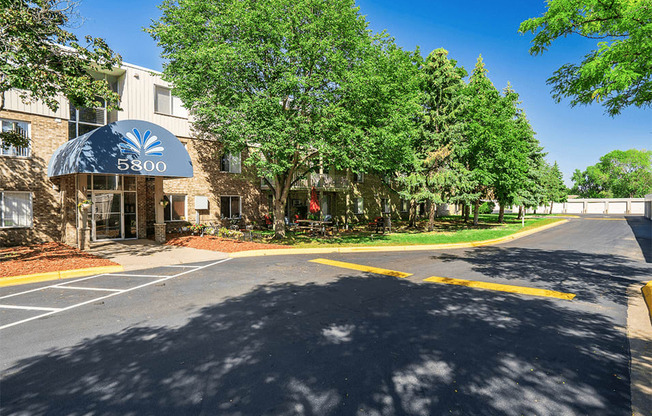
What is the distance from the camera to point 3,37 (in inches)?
359

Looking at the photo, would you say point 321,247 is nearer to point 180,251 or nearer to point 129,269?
point 180,251

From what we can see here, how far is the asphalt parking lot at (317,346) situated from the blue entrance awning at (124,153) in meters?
5.75

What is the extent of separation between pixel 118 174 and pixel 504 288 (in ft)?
49.5

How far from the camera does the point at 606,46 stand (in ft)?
18.5

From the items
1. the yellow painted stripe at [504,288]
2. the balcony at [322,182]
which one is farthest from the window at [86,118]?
the yellow painted stripe at [504,288]

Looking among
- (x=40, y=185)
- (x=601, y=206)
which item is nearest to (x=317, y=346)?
(x=40, y=185)

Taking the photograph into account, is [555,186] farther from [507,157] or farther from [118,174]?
[118,174]

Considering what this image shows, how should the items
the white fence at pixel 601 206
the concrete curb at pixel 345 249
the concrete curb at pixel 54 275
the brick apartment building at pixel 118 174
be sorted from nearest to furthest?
the concrete curb at pixel 54 275
the concrete curb at pixel 345 249
the brick apartment building at pixel 118 174
the white fence at pixel 601 206

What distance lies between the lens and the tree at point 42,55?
8.95 metres

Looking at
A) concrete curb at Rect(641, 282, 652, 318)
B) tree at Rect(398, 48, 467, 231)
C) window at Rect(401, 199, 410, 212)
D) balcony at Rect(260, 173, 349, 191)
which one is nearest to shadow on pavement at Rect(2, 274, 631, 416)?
concrete curb at Rect(641, 282, 652, 318)

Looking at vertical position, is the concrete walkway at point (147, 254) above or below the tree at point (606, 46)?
below

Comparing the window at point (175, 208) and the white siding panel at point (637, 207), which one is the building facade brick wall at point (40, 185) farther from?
the white siding panel at point (637, 207)

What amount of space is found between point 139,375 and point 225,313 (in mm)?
2173

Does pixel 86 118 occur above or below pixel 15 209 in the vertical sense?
above
